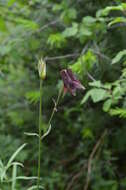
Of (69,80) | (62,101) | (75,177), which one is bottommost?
(75,177)

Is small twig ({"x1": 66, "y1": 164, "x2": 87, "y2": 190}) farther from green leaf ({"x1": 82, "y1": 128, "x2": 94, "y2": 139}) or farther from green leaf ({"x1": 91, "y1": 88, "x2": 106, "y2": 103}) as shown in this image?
green leaf ({"x1": 91, "y1": 88, "x2": 106, "y2": 103})

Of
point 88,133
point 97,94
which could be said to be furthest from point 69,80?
point 88,133

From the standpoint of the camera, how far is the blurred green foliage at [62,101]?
6.84ft

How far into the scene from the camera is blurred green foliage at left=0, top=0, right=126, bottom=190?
2.08 meters

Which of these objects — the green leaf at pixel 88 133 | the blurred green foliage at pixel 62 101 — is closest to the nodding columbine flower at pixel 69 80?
the blurred green foliage at pixel 62 101

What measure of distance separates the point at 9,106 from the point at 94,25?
3.27 ft

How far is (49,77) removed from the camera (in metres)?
2.46

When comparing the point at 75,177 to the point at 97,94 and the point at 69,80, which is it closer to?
the point at 97,94

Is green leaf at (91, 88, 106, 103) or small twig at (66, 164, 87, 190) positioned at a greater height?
green leaf at (91, 88, 106, 103)

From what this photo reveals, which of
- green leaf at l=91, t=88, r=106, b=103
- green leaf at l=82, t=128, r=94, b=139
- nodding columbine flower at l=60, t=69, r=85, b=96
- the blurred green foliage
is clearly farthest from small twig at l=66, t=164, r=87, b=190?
nodding columbine flower at l=60, t=69, r=85, b=96

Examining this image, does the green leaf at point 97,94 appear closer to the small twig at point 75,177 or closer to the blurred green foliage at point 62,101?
the blurred green foliage at point 62,101

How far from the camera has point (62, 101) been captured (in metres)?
2.43

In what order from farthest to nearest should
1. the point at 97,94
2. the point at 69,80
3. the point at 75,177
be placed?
the point at 75,177, the point at 97,94, the point at 69,80

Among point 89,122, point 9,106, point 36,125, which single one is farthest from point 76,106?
point 9,106
